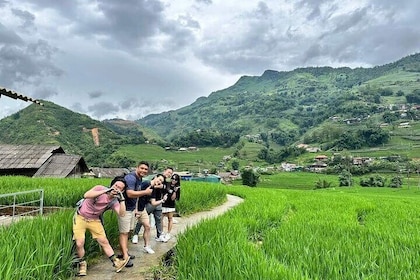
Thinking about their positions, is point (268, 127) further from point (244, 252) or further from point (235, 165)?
point (244, 252)

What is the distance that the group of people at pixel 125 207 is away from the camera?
16.1 ft

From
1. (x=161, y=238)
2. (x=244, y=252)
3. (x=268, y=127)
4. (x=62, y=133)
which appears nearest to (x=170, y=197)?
(x=161, y=238)

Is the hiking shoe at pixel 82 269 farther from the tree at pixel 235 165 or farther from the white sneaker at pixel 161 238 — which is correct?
the tree at pixel 235 165

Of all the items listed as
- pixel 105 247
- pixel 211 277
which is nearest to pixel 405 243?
pixel 211 277

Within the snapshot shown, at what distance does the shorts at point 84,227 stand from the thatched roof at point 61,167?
15854 mm

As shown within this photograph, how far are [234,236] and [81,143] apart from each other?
79762 millimetres

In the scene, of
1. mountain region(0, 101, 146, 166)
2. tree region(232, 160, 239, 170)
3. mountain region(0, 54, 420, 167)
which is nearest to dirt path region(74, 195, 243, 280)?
mountain region(0, 54, 420, 167)

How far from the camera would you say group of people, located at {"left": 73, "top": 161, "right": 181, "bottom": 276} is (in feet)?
16.1

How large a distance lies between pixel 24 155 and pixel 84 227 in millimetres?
17107

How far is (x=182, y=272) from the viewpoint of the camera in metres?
4.02

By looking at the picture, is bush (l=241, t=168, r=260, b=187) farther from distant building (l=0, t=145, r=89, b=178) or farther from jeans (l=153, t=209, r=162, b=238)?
jeans (l=153, t=209, r=162, b=238)

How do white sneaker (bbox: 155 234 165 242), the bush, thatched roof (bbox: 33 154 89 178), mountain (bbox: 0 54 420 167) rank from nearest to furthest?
white sneaker (bbox: 155 234 165 242)
thatched roof (bbox: 33 154 89 178)
the bush
mountain (bbox: 0 54 420 167)

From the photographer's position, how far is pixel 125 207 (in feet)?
18.3

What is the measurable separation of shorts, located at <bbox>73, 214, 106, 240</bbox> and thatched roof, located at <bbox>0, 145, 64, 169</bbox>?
16.0m
